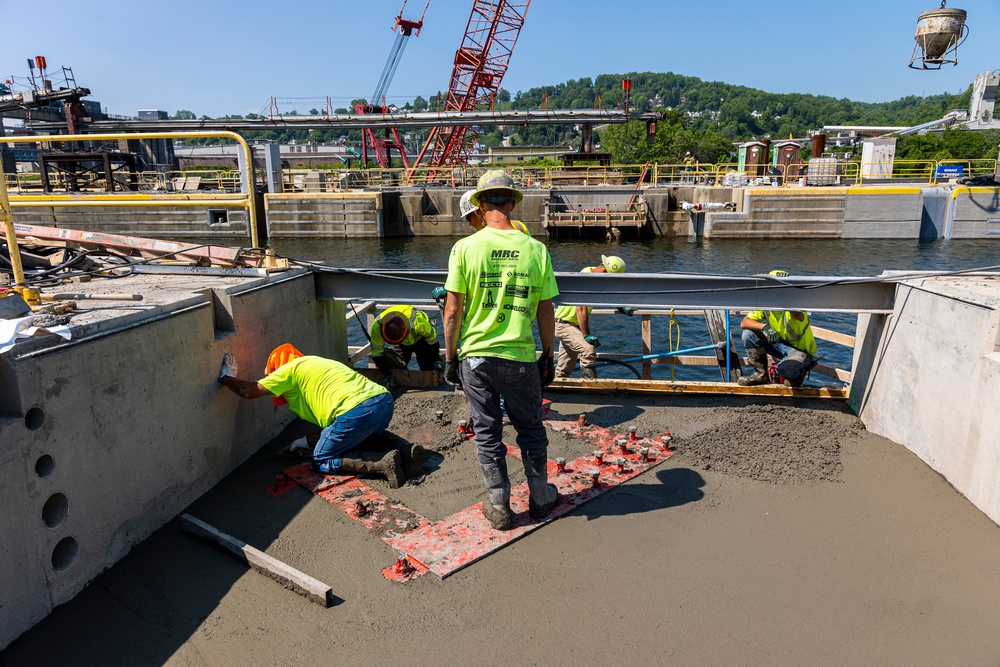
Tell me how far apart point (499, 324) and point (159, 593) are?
7.42 ft

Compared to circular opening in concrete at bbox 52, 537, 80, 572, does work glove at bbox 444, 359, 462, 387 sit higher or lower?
higher

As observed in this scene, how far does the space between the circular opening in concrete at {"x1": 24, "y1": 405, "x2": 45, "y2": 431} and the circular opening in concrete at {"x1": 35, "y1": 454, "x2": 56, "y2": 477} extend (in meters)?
0.16

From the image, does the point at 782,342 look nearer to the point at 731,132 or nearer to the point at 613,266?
the point at 613,266

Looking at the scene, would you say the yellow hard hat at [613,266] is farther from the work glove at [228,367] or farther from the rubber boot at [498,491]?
the work glove at [228,367]

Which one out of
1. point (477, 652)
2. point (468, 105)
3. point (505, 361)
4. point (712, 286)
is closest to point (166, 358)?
point (505, 361)

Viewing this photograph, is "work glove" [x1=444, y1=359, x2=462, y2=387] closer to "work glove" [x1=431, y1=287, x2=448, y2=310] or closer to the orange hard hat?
the orange hard hat

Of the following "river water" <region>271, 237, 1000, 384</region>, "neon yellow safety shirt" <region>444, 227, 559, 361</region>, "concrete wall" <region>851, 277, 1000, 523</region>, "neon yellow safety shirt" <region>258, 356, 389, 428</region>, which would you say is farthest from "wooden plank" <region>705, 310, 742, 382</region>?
"river water" <region>271, 237, 1000, 384</region>

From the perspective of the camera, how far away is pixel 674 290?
5738mm

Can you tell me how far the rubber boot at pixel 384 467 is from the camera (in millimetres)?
4273

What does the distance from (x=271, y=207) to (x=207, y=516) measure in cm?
2828

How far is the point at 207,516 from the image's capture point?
3992 millimetres

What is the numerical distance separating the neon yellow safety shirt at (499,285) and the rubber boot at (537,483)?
0.64m

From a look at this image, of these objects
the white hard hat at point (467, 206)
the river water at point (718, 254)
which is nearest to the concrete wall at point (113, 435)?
the white hard hat at point (467, 206)

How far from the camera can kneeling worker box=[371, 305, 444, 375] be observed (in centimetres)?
663
